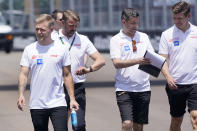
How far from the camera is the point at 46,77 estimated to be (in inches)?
250

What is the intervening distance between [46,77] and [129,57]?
1405mm

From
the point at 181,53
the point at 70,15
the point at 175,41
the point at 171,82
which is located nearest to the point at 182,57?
the point at 181,53

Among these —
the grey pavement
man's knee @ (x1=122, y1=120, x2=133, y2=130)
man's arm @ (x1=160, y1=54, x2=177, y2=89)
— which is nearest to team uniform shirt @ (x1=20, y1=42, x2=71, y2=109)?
man's knee @ (x1=122, y1=120, x2=133, y2=130)

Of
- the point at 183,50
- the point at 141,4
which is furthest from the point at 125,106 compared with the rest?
the point at 141,4

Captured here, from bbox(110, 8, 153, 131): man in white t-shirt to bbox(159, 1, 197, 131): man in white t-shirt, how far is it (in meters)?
0.31

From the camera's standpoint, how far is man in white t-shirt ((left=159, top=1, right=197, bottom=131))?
7.64 meters

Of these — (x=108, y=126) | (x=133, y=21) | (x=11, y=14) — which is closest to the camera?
(x=133, y=21)

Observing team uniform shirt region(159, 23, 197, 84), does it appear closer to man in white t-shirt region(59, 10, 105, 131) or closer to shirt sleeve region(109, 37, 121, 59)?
shirt sleeve region(109, 37, 121, 59)

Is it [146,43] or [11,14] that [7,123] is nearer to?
[146,43]

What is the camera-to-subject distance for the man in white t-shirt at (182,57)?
764 cm

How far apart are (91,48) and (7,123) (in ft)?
11.8

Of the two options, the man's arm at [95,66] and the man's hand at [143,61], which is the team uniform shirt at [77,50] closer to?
the man's arm at [95,66]

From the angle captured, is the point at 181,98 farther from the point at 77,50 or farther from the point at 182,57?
the point at 77,50

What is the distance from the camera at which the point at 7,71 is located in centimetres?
2242
